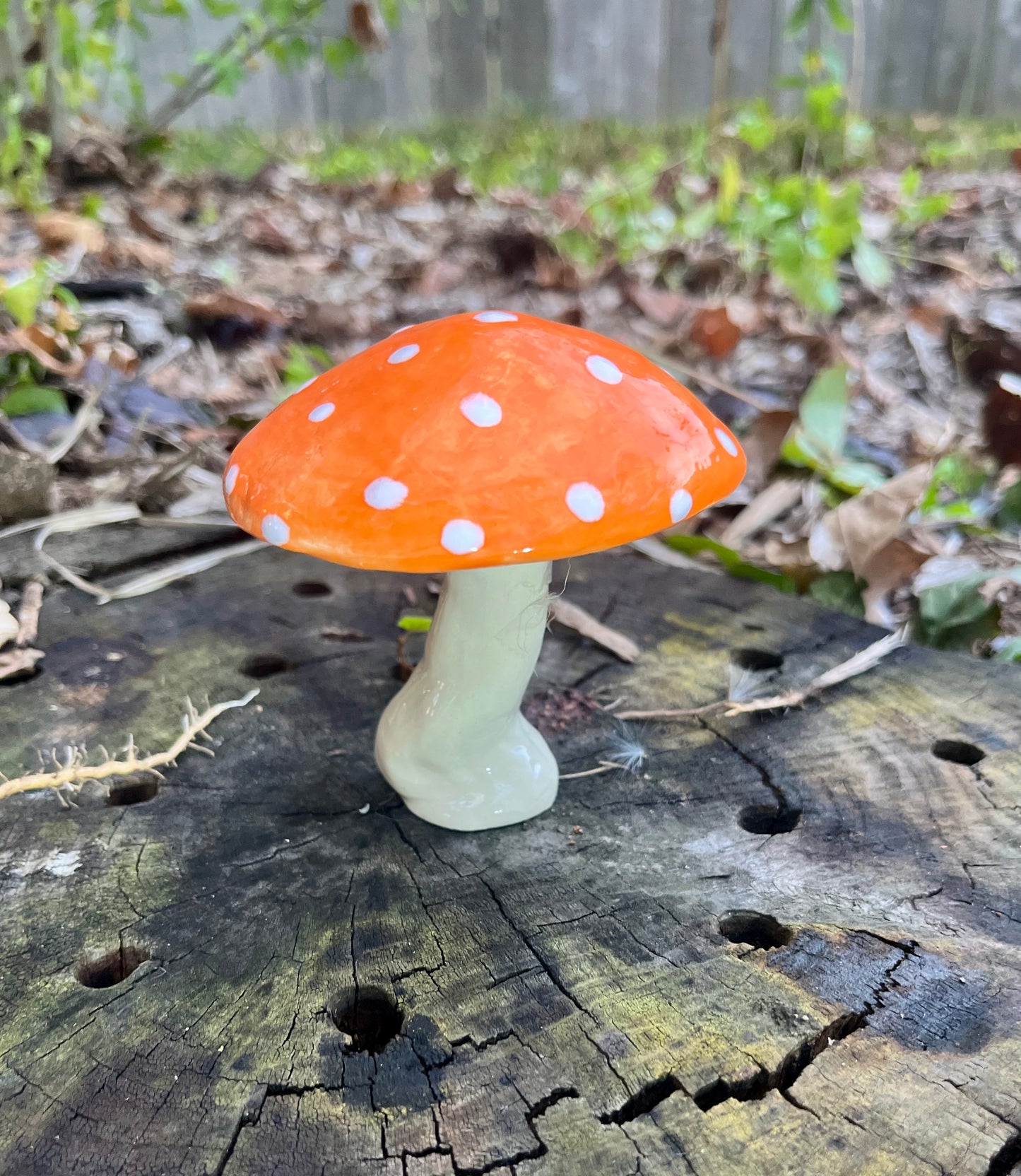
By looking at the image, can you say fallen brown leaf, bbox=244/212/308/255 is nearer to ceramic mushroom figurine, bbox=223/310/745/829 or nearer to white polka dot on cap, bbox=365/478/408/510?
ceramic mushroom figurine, bbox=223/310/745/829

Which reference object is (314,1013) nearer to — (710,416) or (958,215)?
(710,416)

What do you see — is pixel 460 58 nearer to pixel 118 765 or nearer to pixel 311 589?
pixel 311 589

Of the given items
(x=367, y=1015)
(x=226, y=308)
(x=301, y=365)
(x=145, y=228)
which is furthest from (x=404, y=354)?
(x=145, y=228)

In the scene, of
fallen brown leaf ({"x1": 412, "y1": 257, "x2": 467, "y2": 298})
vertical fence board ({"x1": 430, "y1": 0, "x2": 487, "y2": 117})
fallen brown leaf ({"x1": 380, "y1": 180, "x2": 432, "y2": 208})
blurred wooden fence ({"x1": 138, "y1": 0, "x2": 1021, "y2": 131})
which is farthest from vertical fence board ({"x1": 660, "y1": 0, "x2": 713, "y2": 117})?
fallen brown leaf ({"x1": 412, "y1": 257, "x2": 467, "y2": 298})

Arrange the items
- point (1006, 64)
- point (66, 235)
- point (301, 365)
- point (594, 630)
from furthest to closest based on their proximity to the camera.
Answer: point (1006, 64), point (66, 235), point (301, 365), point (594, 630)

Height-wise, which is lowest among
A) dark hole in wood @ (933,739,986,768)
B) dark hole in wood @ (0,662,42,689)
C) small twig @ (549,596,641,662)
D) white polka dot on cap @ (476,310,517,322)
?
small twig @ (549,596,641,662)

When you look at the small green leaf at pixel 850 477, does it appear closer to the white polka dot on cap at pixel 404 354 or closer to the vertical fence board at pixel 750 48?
the white polka dot on cap at pixel 404 354

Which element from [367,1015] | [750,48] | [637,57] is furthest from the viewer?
[637,57]
